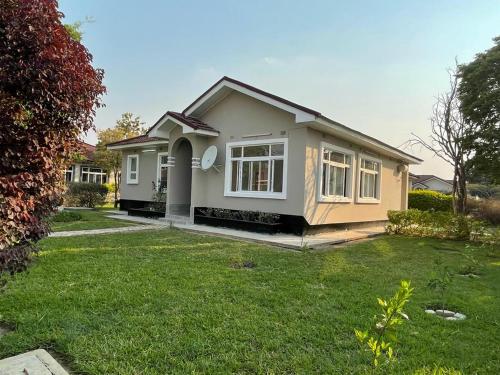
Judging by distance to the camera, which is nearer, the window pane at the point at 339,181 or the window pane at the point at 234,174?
the window pane at the point at 234,174

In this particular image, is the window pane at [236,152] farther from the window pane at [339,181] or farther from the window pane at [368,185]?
the window pane at [368,185]

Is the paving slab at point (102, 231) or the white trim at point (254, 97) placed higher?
the white trim at point (254, 97)

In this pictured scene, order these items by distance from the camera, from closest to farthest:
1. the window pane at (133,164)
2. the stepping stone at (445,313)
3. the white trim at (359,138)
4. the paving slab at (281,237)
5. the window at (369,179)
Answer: the stepping stone at (445,313), the paving slab at (281,237), the white trim at (359,138), the window at (369,179), the window pane at (133,164)

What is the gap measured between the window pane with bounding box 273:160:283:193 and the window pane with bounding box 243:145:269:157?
579 mm

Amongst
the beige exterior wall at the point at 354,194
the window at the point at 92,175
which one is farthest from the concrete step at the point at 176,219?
the window at the point at 92,175

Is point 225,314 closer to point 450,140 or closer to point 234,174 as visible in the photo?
point 234,174

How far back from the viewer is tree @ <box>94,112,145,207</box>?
2816 cm

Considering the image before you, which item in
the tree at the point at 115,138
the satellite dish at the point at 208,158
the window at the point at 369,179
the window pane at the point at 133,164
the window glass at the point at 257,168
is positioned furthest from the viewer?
the tree at the point at 115,138

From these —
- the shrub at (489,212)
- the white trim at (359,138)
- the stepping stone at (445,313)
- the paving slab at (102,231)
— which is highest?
the white trim at (359,138)

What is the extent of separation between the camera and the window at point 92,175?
3284 centimetres

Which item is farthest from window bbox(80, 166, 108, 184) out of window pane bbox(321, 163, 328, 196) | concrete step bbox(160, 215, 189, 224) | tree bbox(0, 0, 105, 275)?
tree bbox(0, 0, 105, 275)

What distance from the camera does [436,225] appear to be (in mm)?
13656

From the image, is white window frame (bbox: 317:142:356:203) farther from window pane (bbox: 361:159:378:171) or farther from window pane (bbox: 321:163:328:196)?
window pane (bbox: 361:159:378:171)

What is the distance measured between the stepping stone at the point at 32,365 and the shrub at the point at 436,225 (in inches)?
519
